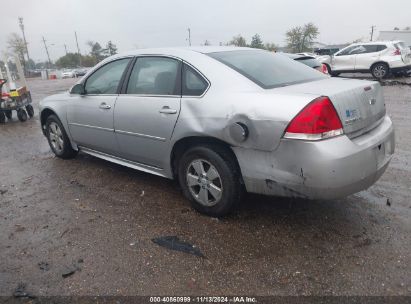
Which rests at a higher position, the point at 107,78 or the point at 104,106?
the point at 107,78

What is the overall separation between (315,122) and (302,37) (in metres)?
74.2

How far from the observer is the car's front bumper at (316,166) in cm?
268

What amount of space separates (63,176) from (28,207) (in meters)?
0.98

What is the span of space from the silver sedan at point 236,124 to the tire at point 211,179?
0.01 m

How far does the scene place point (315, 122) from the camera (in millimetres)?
2668

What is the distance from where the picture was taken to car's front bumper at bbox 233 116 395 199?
2684 mm

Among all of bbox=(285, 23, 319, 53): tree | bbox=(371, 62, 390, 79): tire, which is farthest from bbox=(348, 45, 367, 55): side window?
bbox=(285, 23, 319, 53): tree

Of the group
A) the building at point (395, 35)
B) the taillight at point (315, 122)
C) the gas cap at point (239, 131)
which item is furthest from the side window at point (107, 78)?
the building at point (395, 35)

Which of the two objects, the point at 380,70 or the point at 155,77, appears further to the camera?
the point at 380,70

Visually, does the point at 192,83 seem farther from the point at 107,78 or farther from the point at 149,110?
the point at 107,78

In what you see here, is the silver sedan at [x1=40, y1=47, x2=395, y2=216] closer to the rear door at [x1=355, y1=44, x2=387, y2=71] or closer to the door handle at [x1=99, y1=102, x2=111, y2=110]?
the door handle at [x1=99, y1=102, x2=111, y2=110]

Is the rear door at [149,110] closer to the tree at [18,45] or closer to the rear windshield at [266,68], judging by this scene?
the rear windshield at [266,68]

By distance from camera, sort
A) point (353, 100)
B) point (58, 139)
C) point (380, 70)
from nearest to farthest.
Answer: point (353, 100) → point (58, 139) → point (380, 70)

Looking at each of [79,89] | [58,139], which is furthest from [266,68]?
[58,139]
